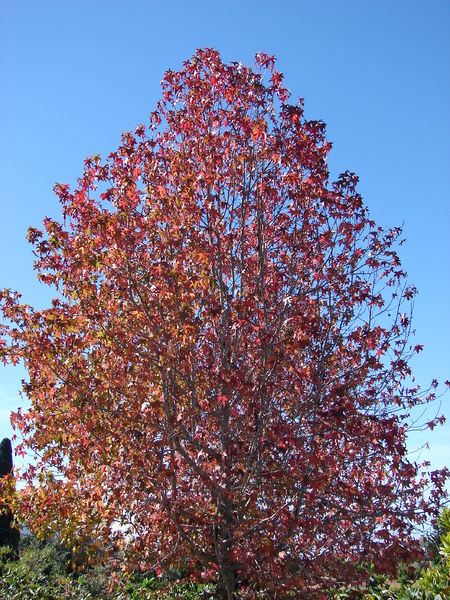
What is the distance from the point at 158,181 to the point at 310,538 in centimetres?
504

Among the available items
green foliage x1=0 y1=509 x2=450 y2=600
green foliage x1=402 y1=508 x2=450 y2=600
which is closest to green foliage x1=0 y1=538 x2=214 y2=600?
green foliage x1=0 y1=509 x2=450 y2=600

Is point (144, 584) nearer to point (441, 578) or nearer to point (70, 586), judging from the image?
point (70, 586)

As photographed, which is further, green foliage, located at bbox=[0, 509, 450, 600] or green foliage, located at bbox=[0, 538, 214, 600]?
green foliage, located at bbox=[0, 538, 214, 600]

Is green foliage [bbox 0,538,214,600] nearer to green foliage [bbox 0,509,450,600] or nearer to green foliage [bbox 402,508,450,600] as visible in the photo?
green foliage [bbox 0,509,450,600]

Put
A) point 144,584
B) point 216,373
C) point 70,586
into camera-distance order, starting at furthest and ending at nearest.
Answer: point 144,584, point 70,586, point 216,373

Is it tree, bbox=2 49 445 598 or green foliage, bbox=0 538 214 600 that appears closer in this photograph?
tree, bbox=2 49 445 598

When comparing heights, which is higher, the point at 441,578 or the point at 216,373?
the point at 216,373

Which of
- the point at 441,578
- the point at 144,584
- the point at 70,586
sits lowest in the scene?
the point at 441,578

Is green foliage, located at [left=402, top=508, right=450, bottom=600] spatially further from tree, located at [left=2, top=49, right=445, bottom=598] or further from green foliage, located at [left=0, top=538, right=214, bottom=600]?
green foliage, located at [left=0, top=538, right=214, bottom=600]

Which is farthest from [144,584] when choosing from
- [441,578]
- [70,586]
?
[441,578]

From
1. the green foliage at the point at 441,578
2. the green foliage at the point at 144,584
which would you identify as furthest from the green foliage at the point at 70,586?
the green foliage at the point at 441,578

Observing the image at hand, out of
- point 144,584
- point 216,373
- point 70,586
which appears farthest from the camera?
point 144,584

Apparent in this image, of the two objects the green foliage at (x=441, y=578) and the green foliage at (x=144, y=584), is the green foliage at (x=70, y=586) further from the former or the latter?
the green foliage at (x=441, y=578)

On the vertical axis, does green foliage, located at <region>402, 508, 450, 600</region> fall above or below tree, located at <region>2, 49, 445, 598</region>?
below
